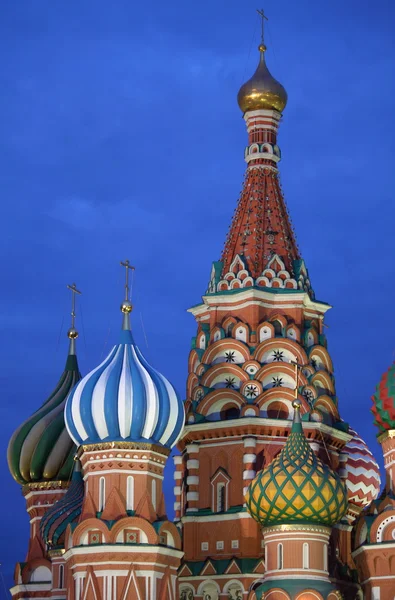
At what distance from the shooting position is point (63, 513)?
37.7 m

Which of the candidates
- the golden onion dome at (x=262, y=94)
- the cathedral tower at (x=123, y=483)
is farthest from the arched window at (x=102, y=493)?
the golden onion dome at (x=262, y=94)

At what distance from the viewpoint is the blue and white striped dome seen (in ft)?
115

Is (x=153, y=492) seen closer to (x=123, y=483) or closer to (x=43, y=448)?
(x=123, y=483)

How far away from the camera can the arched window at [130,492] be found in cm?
3472

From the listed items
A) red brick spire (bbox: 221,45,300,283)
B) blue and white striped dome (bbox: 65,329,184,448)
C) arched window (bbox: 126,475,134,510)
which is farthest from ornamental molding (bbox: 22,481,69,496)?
red brick spire (bbox: 221,45,300,283)

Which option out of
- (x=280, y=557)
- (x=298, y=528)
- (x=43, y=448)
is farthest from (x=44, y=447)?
(x=298, y=528)

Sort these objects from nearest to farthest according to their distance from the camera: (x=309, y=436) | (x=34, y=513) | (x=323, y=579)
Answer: (x=323, y=579) < (x=309, y=436) < (x=34, y=513)

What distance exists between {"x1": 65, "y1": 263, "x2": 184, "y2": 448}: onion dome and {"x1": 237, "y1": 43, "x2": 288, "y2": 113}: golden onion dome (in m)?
7.35

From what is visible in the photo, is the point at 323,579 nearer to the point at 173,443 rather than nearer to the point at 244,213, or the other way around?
the point at 173,443

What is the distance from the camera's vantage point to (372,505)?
35.8 metres

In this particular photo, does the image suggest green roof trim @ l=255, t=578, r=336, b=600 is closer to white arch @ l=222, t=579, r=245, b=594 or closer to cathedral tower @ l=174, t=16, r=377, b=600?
cathedral tower @ l=174, t=16, r=377, b=600

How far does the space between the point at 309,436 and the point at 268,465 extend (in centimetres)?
284

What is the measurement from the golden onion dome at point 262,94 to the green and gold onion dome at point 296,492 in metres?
8.70

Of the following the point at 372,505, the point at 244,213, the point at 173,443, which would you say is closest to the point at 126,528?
the point at 173,443
